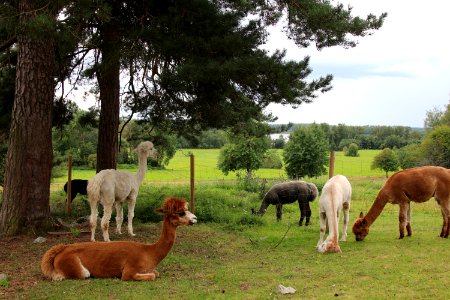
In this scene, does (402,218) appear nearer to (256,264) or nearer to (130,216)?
(256,264)

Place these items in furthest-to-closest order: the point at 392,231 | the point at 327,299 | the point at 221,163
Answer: the point at 221,163 < the point at 392,231 < the point at 327,299

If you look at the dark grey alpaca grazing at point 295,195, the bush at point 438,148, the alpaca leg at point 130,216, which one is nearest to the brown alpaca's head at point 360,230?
the dark grey alpaca grazing at point 295,195

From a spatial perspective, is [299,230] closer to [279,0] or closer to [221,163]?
[279,0]

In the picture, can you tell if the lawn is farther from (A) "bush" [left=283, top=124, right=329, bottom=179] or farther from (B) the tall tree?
(A) "bush" [left=283, top=124, right=329, bottom=179]

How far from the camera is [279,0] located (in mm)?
9312

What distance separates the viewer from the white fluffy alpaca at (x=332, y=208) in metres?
8.12

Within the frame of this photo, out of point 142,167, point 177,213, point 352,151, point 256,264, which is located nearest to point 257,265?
point 256,264

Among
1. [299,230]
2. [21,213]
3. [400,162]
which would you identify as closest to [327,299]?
[299,230]

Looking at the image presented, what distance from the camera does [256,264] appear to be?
24.5 ft

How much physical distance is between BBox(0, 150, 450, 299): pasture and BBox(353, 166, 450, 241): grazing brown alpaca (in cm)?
41

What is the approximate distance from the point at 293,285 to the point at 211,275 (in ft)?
4.03

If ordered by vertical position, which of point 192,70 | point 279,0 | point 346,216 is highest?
point 279,0

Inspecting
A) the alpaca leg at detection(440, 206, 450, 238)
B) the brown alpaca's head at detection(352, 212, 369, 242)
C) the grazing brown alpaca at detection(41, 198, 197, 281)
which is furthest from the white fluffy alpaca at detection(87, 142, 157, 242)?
the alpaca leg at detection(440, 206, 450, 238)

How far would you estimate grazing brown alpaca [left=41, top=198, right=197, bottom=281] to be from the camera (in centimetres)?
620
